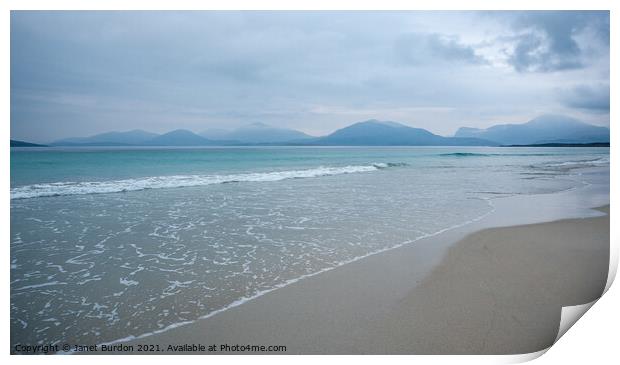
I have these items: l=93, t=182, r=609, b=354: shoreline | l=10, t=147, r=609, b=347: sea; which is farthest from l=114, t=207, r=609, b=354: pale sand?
l=10, t=147, r=609, b=347: sea

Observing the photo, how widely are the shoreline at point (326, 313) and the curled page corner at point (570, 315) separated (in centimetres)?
101

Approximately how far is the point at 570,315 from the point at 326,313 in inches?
78.2

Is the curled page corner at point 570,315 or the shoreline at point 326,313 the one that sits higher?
the shoreline at point 326,313

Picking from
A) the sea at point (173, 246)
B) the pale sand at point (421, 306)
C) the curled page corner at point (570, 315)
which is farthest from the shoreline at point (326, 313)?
the curled page corner at point (570, 315)

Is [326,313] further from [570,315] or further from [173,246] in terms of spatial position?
[173,246]

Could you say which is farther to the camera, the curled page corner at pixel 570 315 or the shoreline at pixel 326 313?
the curled page corner at pixel 570 315

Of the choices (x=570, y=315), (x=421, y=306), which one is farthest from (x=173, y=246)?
(x=570, y=315)

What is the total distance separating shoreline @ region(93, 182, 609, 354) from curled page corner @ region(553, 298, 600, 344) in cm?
101

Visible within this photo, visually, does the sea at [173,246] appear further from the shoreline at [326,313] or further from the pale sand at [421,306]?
the pale sand at [421,306]

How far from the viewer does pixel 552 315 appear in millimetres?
2643

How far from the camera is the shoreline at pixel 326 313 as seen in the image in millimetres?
2352

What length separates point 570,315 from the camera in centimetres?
274
